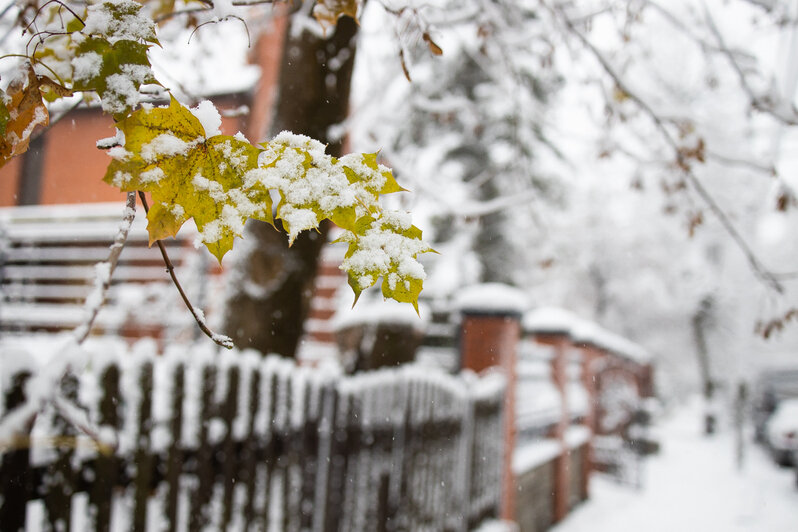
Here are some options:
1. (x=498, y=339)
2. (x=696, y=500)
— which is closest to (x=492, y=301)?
(x=498, y=339)

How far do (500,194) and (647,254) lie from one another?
18.2 meters

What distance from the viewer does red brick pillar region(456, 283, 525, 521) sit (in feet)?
15.6

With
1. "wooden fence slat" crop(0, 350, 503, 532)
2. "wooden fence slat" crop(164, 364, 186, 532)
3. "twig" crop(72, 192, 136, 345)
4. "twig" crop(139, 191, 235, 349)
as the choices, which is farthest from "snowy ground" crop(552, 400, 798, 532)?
"twig" crop(139, 191, 235, 349)

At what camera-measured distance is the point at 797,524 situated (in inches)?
283

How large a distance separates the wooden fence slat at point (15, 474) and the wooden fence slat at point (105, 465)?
0.19 meters

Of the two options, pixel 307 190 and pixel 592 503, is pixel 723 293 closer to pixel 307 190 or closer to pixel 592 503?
pixel 592 503

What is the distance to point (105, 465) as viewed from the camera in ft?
5.07

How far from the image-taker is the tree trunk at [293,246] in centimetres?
342

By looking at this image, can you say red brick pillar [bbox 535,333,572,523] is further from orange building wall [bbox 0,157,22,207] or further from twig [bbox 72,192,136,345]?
orange building wall [bbox 0,157,22,207]

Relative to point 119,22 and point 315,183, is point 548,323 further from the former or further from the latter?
point 119,22

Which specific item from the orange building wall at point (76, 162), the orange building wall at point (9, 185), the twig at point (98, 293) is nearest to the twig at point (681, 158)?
the twig at point (98, 293)

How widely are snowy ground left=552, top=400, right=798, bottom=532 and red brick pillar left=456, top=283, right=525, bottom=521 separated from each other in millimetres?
2374

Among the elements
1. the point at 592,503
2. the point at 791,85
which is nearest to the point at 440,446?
the point at 791,85

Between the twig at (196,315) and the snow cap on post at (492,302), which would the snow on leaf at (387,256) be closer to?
the twig at (196,315)
